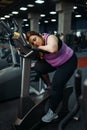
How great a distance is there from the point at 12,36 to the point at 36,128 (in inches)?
36.9

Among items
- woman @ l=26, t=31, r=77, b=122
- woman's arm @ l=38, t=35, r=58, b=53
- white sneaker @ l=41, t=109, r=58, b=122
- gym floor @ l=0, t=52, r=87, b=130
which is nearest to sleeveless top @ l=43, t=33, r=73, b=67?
woman @ l=26, t=31, r=77, b=122

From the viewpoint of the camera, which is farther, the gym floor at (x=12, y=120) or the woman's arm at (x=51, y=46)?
the gym floor at (x=12, y=120)

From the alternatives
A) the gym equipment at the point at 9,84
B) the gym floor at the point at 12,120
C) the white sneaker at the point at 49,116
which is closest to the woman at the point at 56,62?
the white sneaker at the point at 49,116

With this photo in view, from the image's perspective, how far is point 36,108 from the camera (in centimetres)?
232

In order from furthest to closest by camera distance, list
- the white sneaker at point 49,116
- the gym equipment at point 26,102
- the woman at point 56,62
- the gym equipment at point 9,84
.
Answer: the gym equipment at point 9,84
the white sneaker at point 49,116
the woman at point 56,62
the gym equipment at point 26,102

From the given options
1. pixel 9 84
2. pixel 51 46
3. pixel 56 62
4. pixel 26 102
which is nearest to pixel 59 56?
pixel 56 62

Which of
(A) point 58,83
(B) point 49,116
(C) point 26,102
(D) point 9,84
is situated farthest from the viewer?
(D) point 9,84

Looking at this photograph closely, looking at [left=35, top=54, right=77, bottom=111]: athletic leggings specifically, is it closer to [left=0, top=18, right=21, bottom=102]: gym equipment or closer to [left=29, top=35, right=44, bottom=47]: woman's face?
[left=29, top=35, right=44, bottom=47]: woman's face

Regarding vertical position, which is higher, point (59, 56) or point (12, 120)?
point (59, 56)

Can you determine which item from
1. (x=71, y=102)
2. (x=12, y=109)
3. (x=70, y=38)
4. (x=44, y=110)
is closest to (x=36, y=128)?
(x=44, y=110)

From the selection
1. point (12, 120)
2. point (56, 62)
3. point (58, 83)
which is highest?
point (56, 62)

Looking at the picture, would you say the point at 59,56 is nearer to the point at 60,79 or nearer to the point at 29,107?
the point at 60,79

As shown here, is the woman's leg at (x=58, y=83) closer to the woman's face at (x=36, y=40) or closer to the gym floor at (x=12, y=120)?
the gym floor at (x=12, y=120)

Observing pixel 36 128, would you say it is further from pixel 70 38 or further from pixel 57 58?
pixel 70 38
